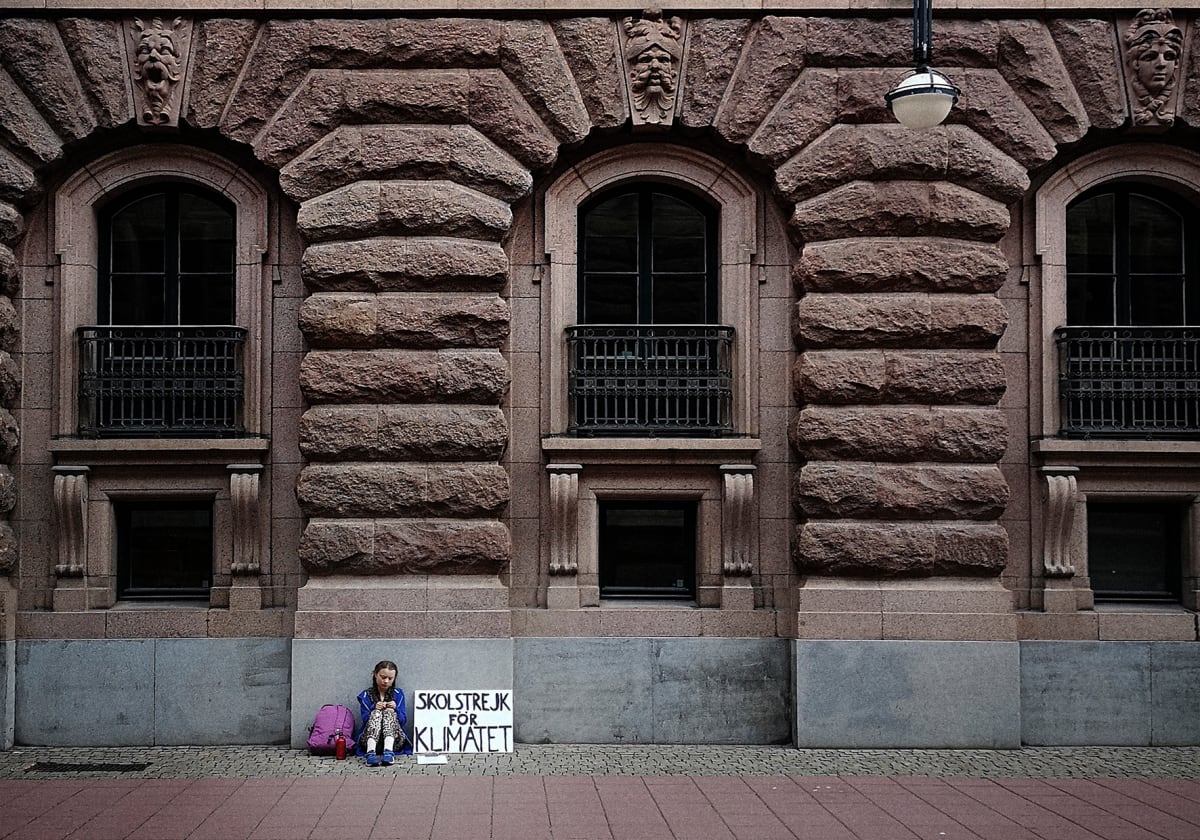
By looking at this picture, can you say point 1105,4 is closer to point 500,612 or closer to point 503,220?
point 503,220

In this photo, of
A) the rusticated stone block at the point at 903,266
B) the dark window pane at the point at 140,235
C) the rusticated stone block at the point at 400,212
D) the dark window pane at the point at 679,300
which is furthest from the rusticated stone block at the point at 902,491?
the dark window pane at the point at 140,235

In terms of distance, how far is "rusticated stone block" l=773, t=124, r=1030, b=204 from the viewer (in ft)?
41.7

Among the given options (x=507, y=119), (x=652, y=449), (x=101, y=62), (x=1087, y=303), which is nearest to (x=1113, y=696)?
(x=1087, y=303)

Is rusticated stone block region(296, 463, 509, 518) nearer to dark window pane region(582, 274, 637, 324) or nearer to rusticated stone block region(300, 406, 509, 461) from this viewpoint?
rusticated stone block region(300, 406, 509, 461)

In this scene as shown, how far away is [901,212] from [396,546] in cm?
631

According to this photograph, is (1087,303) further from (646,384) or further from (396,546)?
(396,546)

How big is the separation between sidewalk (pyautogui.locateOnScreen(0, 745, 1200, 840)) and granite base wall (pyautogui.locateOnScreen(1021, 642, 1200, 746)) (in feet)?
0.93

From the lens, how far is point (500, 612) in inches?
492

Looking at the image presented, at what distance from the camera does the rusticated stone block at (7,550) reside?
1266cm

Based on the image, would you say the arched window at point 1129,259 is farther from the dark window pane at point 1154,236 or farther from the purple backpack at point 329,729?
the purple backpack at point 329,729

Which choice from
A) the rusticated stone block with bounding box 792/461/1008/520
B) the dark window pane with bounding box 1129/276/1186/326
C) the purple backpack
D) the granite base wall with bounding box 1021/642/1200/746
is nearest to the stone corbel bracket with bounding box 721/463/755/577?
the rusticated stone block with bounding box 792/461/1008/520

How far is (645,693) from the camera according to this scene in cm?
1283

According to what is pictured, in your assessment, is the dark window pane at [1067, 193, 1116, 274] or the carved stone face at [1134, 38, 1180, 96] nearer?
the carved stone face at [1134, 38, 1180, 96]

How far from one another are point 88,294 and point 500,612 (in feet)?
18.8
